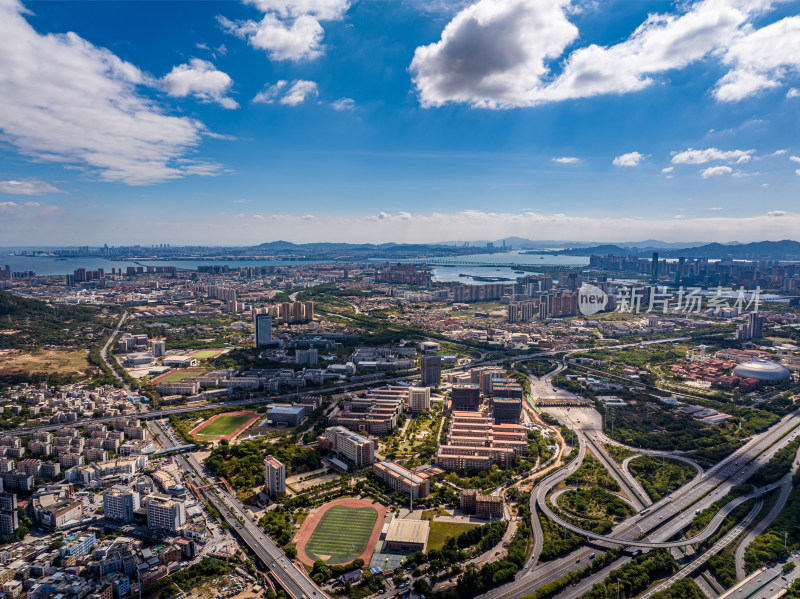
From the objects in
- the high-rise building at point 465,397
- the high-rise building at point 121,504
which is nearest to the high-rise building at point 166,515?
the high-rise building at point 121,504

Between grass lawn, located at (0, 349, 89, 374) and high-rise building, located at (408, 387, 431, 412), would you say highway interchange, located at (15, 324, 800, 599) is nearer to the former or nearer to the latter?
high-rise building, located at (408, 387, 431, 412)

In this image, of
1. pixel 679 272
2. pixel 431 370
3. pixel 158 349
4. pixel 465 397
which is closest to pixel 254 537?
pixel 465 397

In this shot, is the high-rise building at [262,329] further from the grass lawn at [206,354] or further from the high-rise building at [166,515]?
the high-rise building at [166,515]

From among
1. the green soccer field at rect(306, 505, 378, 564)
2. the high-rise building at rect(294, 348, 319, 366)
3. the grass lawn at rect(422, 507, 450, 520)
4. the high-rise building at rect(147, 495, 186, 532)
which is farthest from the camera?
the high-rise building at rect(294, 348, 319, 366)

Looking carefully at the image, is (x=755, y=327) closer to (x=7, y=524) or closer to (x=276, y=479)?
(x=276, y=479)

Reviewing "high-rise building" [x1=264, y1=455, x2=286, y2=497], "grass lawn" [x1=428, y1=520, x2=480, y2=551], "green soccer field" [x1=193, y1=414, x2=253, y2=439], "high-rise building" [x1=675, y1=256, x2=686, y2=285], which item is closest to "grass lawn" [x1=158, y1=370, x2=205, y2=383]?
"green soccer field" [x1=193, y1=414, x2=253, y2=439]
